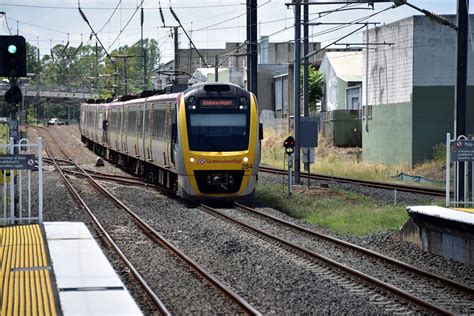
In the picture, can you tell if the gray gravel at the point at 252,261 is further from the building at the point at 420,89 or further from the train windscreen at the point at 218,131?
the building at the point at 420,89

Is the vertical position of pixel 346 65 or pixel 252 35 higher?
pixel 346 65

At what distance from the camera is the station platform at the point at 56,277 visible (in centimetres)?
866

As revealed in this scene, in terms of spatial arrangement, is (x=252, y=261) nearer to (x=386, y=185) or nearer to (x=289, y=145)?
(x=289, y=145)

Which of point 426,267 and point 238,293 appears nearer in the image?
point 238,293

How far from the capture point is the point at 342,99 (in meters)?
56.1

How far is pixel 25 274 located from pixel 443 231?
6.46m

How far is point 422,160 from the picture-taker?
35.5 metres

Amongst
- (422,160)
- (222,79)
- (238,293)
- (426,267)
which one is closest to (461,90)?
(426,267)

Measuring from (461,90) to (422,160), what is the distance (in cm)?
1781

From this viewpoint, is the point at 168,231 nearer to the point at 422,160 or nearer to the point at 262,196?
the point at 262,196

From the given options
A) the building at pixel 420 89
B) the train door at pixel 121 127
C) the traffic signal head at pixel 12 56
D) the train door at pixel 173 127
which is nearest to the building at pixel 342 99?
the building at pixel 420 89

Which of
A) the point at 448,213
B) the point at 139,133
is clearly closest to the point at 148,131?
the point at 139,133

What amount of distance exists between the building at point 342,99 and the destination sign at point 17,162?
35.7m

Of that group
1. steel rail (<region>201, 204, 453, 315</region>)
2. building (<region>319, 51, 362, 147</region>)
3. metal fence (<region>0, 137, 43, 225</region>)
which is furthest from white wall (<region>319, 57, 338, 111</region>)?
metal fence (<region>0, 137, 43, 225</region>)
